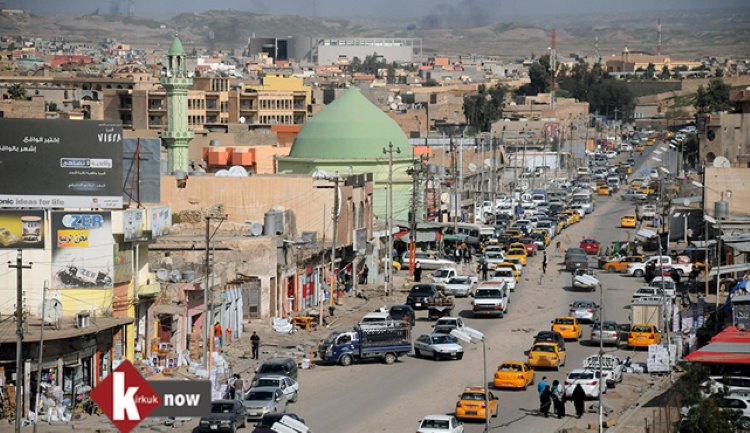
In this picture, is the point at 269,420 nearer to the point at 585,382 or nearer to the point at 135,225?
the point at 585,382

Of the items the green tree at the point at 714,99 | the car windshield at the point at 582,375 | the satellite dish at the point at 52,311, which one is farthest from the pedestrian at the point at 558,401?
the green tree at the point at 714,99

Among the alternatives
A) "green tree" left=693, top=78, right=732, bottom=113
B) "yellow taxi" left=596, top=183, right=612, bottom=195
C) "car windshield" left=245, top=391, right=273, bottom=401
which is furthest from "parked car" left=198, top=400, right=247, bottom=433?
"green tree" left=693, top=78, right=732, bottom=113

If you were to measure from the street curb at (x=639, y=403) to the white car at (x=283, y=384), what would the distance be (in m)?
5.87

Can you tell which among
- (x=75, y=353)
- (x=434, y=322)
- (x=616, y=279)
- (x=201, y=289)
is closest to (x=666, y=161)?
(x=616, y=279)

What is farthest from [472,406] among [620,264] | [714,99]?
[714,99]

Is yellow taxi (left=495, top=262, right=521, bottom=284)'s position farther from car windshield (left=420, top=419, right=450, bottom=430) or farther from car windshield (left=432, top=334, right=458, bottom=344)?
car windshield (left=420, top=419, right=450, bottom=430)

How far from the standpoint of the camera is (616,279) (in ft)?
177

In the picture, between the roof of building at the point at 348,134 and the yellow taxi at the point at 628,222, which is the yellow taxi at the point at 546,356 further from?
the yellow taxi at the point at 628,222

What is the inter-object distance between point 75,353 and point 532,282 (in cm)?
2398

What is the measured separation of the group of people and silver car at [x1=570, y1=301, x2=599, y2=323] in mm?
11886

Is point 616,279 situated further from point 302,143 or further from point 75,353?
point 75,353

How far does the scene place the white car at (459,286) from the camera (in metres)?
48.9

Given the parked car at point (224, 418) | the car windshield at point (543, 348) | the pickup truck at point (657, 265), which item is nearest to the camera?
the parked car at point (224, 418)

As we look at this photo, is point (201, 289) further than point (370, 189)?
No
